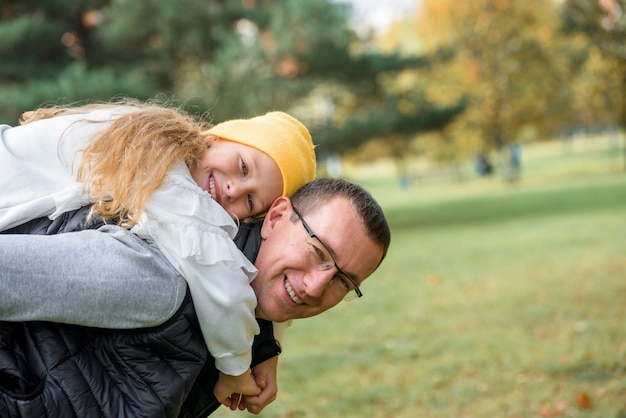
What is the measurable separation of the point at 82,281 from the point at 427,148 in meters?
37.3

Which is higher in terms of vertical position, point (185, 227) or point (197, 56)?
point (185, 227)

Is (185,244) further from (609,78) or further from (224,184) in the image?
(609,78)

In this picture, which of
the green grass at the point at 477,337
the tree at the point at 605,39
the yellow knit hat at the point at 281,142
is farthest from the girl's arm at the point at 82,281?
the tree at the point at 605,39

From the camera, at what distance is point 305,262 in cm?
222

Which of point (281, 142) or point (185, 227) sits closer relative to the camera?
point (185, 227)

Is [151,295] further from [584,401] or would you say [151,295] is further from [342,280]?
[584,401]

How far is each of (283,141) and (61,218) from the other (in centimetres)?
84

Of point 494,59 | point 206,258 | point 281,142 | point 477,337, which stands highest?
point 281,142

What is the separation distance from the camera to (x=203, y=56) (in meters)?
17.5

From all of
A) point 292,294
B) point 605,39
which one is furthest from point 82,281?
point 605,39

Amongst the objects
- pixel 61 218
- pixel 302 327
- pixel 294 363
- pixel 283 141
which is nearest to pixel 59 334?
pixel 61 218

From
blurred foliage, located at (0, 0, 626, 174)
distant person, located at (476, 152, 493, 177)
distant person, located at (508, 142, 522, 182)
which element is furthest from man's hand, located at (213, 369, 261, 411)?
distant person, located at (476, 152, 493, 177)

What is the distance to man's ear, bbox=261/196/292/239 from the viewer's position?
7.75 feet

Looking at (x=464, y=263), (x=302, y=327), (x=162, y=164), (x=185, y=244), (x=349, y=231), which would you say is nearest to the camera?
(x=185, y=244)
